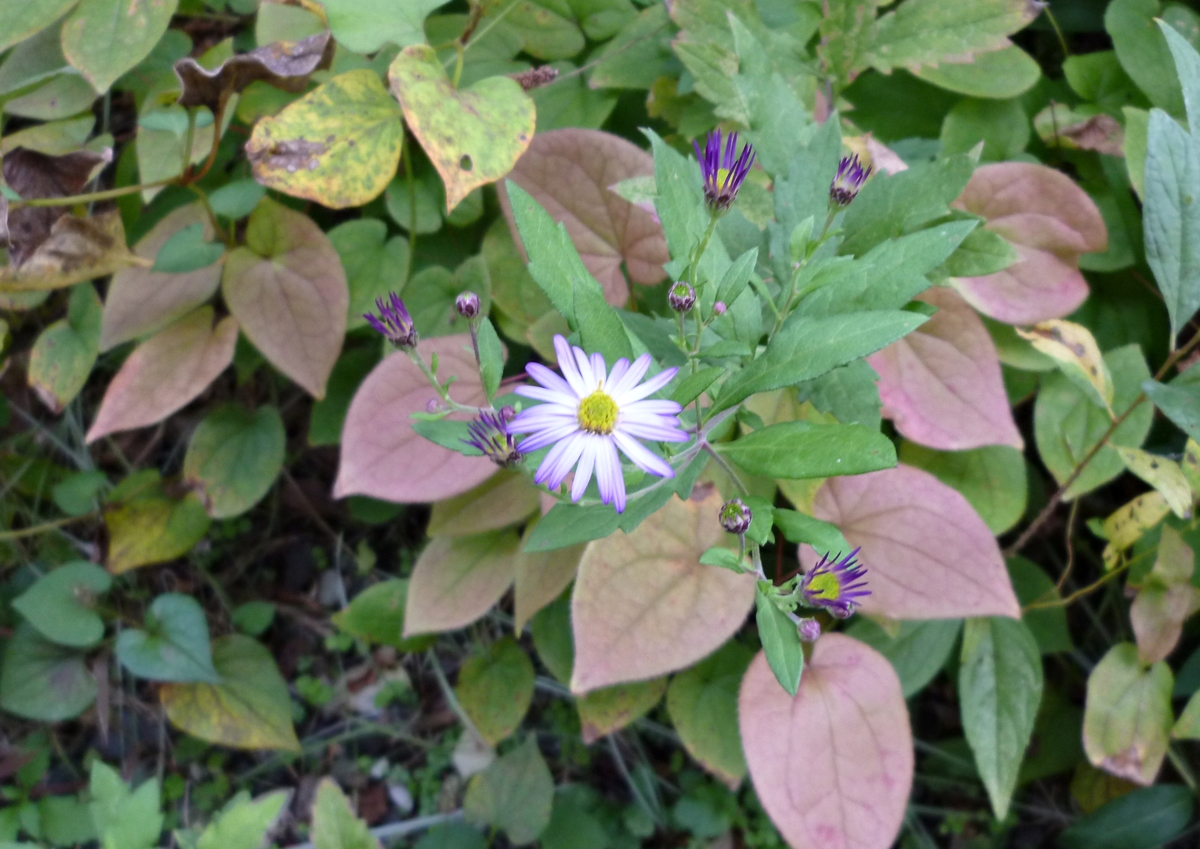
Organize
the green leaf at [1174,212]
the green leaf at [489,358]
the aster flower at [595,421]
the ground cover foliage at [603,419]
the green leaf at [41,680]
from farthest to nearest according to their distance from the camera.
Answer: the green leaf at [41,680]
the green leaf at [1174,212]
the ground cover foliage at [603,419]
the green leaf at [489,358]
the aster flower at [595,421]

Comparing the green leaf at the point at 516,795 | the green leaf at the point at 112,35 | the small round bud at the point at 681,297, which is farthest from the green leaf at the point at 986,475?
the green leaf at the point at 112,35

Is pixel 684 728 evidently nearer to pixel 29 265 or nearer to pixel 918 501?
pixel 918 501

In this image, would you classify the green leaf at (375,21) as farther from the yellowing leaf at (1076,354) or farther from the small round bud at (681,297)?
the yellowing leaf at (1076,354)

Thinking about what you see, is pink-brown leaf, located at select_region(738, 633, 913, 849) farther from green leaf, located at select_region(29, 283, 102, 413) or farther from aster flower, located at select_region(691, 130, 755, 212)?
green leaf, located at select_region(29, 283, 102, 413)

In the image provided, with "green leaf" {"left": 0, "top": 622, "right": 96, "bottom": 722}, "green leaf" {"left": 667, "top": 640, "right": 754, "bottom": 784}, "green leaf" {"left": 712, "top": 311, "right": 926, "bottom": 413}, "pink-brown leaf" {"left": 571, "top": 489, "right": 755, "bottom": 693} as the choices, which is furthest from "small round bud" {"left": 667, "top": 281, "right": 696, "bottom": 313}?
"green leaf" {"left": 0, "top": 622, "right": 96, "bottom": 722}

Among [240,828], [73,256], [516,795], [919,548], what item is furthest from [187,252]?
[919,548]

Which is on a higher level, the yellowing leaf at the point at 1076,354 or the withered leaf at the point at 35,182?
the withered leaf at the point at 35,182
